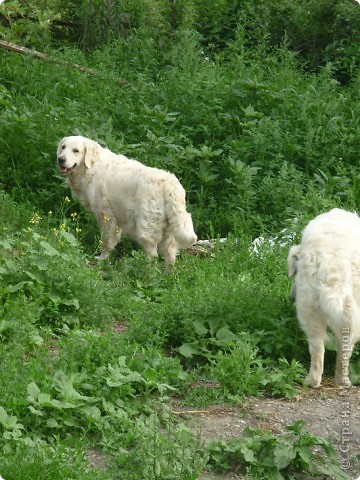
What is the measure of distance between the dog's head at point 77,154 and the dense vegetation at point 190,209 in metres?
0.60

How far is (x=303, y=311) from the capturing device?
23.5 feet

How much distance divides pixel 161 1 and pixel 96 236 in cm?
633

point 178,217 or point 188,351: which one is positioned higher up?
point 178,217

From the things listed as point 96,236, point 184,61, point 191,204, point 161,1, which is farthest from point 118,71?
point 96,236

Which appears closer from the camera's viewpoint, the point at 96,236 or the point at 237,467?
the point at 237,467

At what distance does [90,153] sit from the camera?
10.2 meters

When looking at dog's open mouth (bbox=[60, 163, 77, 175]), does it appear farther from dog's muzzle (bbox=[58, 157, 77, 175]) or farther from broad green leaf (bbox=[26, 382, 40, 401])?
broad green leaf (bbox=[26, 382, 40, 401])

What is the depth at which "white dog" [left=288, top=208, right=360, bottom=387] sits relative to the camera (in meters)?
6.89

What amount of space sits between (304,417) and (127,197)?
12.5 ft

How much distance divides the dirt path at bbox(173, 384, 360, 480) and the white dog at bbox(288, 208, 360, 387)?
0.23 m

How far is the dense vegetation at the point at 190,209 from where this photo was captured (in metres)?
6.00

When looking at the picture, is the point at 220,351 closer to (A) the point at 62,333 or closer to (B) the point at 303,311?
(B) the point at 303,311

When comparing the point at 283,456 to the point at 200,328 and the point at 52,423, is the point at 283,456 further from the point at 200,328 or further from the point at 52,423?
the point at 200,328

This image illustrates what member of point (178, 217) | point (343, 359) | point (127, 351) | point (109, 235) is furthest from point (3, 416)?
point (109, 235)
